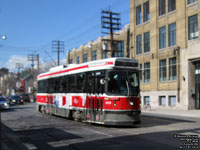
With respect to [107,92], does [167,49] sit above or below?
above

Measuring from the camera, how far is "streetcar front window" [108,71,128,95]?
1407 cm

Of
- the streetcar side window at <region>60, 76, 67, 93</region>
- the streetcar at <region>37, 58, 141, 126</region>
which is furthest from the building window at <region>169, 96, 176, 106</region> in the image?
the streetcar at <region>37, 58, 141, 126</region>

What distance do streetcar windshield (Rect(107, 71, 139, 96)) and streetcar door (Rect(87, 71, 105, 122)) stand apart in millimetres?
524

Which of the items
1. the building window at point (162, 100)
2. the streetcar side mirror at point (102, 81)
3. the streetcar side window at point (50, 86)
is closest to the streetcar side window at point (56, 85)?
the streetcar side window at point (50, 86)

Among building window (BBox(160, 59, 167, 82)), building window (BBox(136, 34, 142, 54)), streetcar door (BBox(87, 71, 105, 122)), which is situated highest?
building window (BBox(136, 34, 142, 54))

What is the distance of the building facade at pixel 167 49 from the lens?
3281 cm

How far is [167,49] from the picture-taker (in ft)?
118

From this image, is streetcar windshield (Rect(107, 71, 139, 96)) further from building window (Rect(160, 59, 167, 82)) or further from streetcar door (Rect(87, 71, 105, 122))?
building window (Rect(160, 59, 167, 82))

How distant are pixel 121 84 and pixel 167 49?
23.3m

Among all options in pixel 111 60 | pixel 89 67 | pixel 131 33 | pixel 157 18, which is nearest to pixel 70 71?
pixel 89 67

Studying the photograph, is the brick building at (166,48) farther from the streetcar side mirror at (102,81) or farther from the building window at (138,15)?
the streetcar side mirror at (102,81)

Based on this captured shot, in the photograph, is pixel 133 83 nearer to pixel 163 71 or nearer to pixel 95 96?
pixel 95 96

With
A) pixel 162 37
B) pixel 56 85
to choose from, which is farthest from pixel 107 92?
pixel 162 37

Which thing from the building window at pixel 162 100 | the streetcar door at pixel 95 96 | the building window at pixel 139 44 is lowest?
the building window at pixel 162 100
